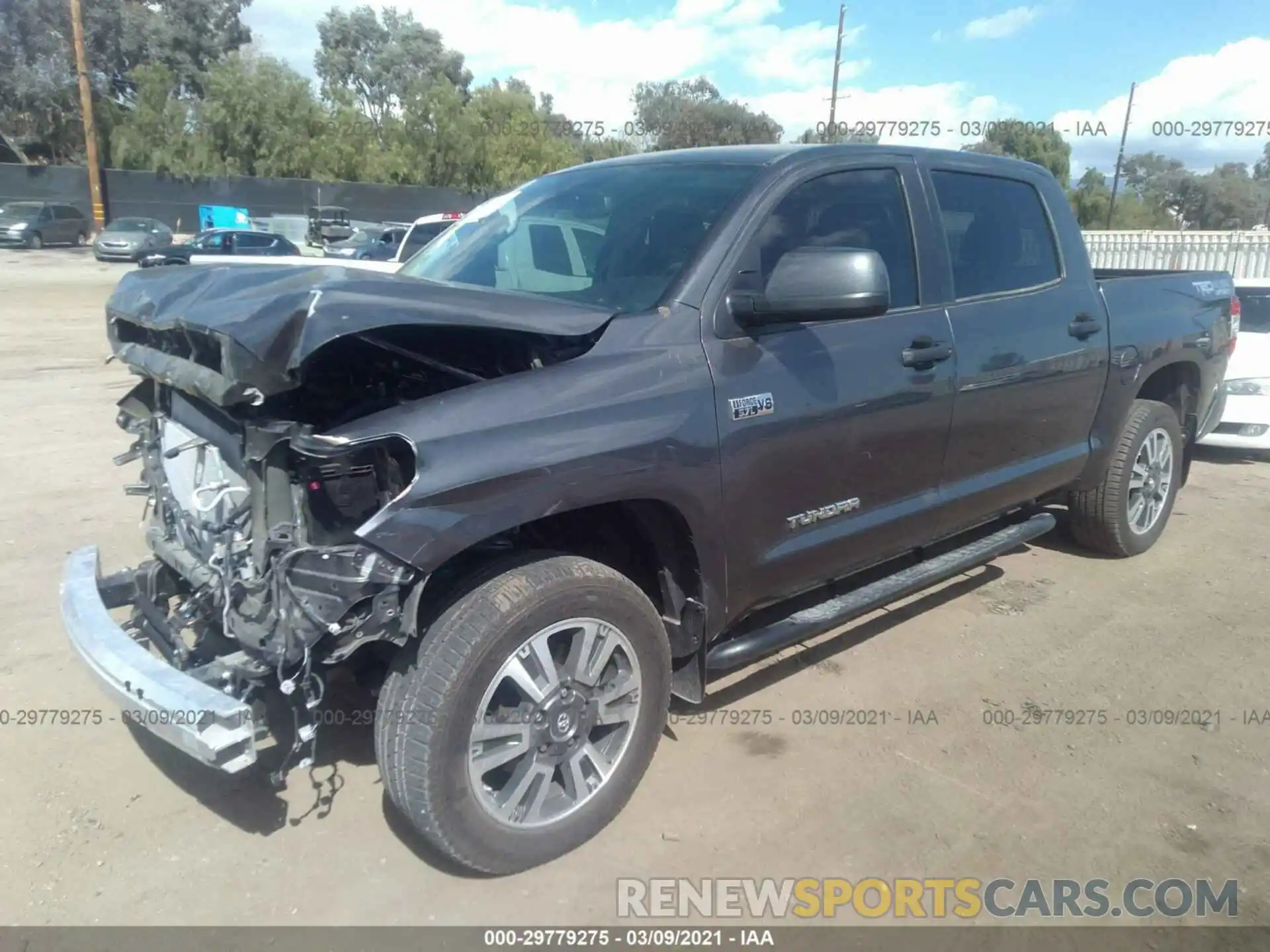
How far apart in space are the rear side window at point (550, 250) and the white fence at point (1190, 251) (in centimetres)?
1739

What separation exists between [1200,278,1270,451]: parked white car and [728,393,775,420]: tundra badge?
6.32 meters

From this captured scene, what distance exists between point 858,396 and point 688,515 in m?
0.85

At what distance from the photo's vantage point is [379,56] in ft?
246

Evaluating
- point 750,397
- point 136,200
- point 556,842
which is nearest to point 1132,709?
point 750,397

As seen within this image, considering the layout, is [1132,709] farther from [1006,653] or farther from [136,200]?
[136,200]

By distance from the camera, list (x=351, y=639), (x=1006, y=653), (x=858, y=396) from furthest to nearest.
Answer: (x=1006, y=653)
(x=858, y=396)
(x=351, y=639)

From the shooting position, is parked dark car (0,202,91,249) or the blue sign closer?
parked dark car (0,202,91,249)

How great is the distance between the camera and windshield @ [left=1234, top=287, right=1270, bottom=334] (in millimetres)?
8773

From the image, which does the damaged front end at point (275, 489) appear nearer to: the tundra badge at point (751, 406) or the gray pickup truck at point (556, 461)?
the gray pickup truck at point (556, 461)

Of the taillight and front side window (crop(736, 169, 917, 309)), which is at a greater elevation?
front side window (crop(736, 169, 917, 309))

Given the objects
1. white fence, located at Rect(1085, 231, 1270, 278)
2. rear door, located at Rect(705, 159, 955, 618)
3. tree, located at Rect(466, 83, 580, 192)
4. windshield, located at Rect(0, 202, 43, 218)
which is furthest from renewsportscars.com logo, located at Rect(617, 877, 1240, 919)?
tree, located at Rect(466, 83, 580, 192)

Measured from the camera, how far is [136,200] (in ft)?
131

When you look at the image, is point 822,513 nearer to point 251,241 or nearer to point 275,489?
point 275,489

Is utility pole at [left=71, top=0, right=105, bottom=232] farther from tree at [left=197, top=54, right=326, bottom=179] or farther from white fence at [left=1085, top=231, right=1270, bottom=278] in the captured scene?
white fence at [left=1085, top=231, right=1270, bottom=278]
